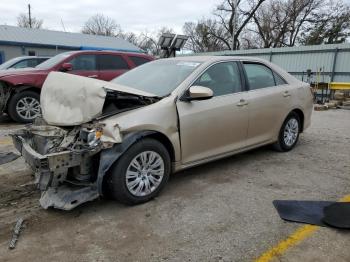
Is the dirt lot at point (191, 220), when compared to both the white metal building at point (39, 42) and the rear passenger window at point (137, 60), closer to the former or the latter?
the rear passenger window at point (137, 60)

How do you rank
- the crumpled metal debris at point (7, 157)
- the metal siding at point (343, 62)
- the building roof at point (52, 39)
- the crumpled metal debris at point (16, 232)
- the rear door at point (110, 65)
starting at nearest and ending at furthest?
the crumpled metal debris at point (16, 232), the crumpled metal debris at point (7, 157), the rear door at point (110, 65), the metal siding at point (343, 62), the building roof at point (52, 39)

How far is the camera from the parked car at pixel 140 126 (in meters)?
3.41

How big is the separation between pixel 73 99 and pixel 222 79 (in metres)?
2.03

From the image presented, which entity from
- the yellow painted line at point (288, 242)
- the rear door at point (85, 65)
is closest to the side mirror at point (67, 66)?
the rear door at point (85, 65)

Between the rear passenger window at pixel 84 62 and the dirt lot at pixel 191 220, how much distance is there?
423 cm

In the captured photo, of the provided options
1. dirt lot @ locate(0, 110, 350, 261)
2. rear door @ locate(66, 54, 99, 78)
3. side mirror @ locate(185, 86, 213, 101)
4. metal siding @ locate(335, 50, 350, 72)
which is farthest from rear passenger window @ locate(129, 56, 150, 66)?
metal siding @ locate(335, 50, 350, 72)

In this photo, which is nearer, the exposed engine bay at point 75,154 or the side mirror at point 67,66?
the exposed engine bay at point 75,154

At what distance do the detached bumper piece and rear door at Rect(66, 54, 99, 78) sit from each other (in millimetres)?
5365

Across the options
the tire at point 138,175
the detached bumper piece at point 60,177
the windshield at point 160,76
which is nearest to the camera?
the detached bumper piece at point 60,177

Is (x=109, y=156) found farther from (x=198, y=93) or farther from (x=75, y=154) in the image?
(x=198, y=93)

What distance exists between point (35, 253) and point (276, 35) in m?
37.3

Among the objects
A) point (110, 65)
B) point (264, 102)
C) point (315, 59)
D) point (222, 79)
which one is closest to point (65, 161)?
point (222, 79)

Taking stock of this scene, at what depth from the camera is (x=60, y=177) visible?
3287 millimetres

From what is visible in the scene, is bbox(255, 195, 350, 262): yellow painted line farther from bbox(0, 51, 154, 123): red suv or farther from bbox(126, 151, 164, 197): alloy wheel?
bbox(0, 51, 154, 123): red suv
